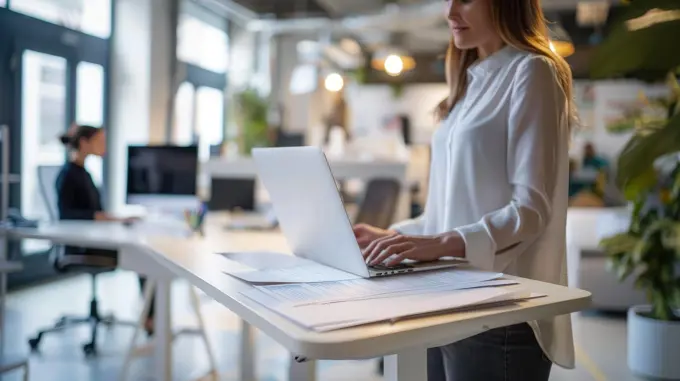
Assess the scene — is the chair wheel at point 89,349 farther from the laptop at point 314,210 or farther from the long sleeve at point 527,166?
the long sleeve at point 527,166

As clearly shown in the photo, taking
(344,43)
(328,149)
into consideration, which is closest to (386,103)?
(344,43)

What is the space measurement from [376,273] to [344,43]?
10.0 meters

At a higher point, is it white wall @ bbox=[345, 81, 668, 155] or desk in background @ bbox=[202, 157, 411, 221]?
white wall @ bbox=[345, 81, 668, 155]

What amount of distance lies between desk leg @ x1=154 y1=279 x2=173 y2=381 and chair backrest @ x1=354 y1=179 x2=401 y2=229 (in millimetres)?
2164

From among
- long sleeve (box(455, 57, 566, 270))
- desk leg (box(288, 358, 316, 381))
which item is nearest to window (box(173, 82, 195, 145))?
desk leg (box(288, 358, 316, 381))

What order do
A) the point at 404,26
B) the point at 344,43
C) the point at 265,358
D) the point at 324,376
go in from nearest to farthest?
1. the point at 324,376
2. the point at 265,358
3. the point at 404,26
4. the point at 344,43

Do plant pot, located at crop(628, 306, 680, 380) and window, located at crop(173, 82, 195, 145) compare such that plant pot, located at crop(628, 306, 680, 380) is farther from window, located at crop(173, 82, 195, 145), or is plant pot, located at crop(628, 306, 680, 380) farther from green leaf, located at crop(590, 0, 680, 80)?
window, located at crop(173, 82, 195, 145)

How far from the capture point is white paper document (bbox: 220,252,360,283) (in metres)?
1.00

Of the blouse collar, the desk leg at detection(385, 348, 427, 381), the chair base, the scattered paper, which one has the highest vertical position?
the blouse collar

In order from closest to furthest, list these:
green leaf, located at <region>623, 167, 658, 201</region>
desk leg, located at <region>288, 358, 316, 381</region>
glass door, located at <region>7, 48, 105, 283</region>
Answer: green leaf, located at <region>623, 167, 658, 201</region> < desk leg, located at <region>288, 358, 316, 381</region> < glass door, located at <region>7, 48, 105, 283</region>

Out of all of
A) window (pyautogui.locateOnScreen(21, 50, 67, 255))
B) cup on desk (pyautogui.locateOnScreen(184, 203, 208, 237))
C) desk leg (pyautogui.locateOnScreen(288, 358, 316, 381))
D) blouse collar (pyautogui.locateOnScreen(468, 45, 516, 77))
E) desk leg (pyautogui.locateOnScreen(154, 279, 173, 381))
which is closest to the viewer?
blouse collar (pyautogui.locateOnScreen(468, 45, 516, 77))

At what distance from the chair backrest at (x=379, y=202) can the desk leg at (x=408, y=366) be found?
3.65m

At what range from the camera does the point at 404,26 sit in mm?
8305

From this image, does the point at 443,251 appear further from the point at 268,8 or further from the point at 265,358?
the point at 268,8
